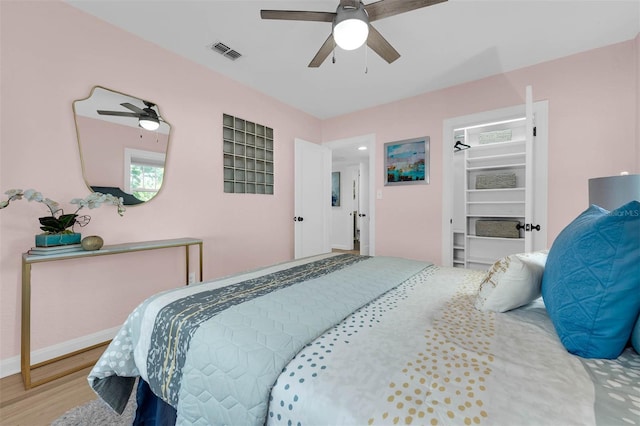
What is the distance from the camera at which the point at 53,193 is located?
194 cm

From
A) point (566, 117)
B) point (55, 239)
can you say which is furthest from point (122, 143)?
point (566, 117)

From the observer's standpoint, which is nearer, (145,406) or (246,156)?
(145,406)

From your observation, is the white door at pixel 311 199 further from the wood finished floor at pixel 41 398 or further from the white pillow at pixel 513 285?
the white pillow at pixel 513 285

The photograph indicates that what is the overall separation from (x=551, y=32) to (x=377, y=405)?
10.5 feet

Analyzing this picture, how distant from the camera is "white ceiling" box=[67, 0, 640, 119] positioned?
201cm

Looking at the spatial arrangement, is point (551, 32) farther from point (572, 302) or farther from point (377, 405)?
point (377, 405)

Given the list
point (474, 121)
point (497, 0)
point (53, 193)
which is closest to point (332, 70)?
point (497, 0)

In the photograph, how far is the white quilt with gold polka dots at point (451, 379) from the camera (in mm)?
568

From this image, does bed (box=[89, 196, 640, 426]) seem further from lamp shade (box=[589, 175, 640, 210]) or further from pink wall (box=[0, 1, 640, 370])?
pink wall (box=[0, 1, 640, 370])

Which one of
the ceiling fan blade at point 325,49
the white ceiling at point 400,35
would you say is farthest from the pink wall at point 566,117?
the ceiling fan blade at point 325,49

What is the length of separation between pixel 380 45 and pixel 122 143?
7.53 feet

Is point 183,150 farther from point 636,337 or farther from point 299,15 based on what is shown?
point 636,337

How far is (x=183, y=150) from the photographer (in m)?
A: 2.70

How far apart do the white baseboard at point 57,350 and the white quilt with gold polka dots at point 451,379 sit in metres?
2.24
